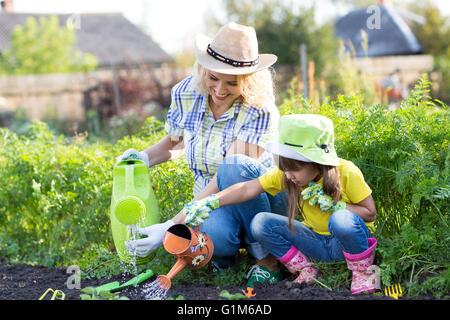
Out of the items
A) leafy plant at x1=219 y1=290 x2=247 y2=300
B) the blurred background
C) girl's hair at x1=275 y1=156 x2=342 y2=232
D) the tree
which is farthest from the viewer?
the tree

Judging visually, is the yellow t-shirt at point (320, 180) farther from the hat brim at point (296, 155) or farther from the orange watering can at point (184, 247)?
the orange watering can at point (184, 247)

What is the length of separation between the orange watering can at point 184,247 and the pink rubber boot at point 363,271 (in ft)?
1.97

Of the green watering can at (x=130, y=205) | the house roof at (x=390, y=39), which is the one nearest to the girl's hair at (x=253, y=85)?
the green watering can at (x=130, y=205)

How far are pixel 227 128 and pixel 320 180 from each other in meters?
0.57

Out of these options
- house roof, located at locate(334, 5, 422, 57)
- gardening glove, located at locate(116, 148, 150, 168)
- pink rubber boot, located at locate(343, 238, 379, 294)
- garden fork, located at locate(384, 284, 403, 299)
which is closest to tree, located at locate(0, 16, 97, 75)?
house roof, located at locate(334, 5, 422, 57)

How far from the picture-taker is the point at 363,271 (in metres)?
2.03

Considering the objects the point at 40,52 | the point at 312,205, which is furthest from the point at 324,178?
the point at 40,52

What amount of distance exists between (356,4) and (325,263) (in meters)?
56.8

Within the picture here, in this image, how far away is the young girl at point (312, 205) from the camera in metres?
1.98

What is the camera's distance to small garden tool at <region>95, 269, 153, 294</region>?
83.8 inches

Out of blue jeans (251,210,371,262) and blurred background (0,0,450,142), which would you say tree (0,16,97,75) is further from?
blue jeans (251,210,371,262)

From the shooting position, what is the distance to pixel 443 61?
1380cm

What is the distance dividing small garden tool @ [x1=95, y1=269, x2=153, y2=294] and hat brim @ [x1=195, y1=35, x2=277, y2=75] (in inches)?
38.5
